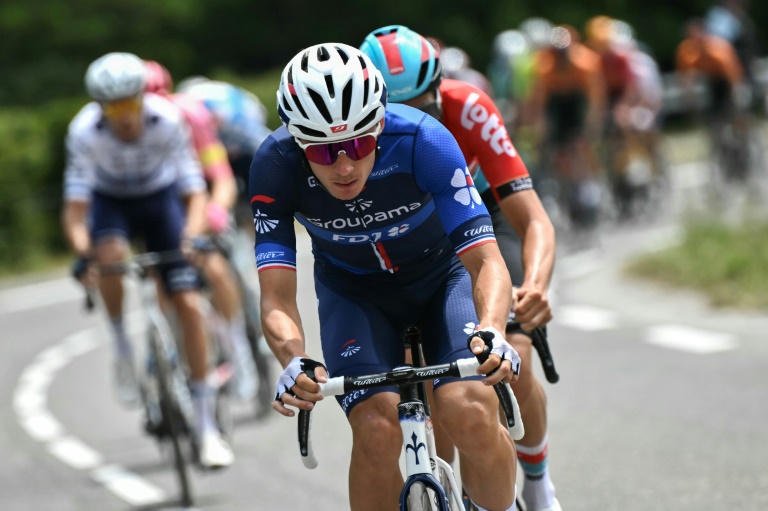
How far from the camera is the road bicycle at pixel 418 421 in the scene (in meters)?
4.82

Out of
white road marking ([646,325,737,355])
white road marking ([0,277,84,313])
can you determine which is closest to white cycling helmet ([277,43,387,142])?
white road marking ([646,325,737,355])

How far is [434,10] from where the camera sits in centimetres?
3397

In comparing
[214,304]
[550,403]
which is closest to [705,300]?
[550,403]

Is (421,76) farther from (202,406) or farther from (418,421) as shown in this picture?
(202,406)

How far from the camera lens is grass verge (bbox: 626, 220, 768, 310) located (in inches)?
500

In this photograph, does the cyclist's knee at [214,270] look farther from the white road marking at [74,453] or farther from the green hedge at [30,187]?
the green hedge at [30,187]

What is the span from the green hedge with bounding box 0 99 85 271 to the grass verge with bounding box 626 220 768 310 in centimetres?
Answer: 1021

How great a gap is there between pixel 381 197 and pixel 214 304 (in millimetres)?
4987

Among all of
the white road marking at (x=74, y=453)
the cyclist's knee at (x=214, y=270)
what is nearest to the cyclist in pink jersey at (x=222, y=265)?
the cyclist's knee at (x=214, y=270)

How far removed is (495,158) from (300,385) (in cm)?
164

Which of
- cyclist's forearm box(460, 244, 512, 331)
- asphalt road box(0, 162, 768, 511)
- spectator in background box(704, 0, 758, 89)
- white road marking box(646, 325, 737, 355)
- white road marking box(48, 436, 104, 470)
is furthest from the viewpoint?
spectator in background box(704, 0, 758, 89)

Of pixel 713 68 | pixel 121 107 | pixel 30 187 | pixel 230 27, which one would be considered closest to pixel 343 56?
pixel 121 107

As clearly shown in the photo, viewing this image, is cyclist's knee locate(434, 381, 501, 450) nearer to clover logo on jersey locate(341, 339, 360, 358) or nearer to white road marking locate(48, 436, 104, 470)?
clover logo on jersey locate(341, 339, 360, 358)

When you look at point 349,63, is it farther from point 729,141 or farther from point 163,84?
point 729,141
